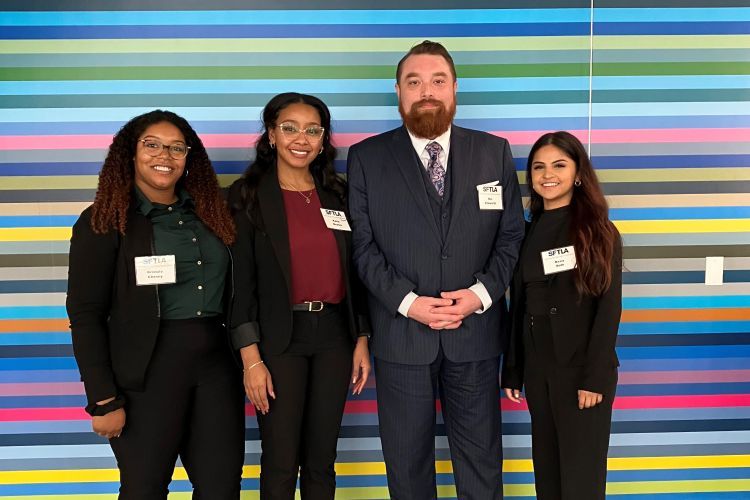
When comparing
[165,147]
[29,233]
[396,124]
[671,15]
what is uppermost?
[671,15]

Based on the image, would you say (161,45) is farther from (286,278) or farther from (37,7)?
(286,278)

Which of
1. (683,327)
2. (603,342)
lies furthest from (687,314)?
(603,342)

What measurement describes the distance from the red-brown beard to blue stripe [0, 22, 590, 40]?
2.00ft

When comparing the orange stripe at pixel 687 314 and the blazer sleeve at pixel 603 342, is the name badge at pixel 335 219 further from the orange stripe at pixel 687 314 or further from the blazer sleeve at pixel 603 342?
the orange stripe at pixel 687 314

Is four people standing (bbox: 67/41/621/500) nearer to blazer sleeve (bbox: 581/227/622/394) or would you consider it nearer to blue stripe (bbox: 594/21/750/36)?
blazer sleeve (bbox: 581/227/622/394)

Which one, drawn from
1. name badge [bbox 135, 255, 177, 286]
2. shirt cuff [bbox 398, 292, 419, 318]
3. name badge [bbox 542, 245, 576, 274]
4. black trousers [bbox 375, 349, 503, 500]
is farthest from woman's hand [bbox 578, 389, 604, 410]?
name badge [bbox 135, 255, 177, 286]

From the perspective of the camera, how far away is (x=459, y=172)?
2057mm

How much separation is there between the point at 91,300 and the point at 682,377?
2.70 meters

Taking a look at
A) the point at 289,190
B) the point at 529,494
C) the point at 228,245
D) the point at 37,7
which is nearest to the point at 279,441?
the point at 228,245

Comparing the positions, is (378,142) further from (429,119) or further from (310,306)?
(310,306)

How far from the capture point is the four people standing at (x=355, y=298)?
5.87 feet

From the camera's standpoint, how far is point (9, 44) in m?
2.43

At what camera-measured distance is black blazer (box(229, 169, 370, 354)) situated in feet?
6.36

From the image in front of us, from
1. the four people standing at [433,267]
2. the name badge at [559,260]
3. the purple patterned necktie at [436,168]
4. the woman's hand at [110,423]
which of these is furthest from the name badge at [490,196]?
the woman's hand at [110,423]
